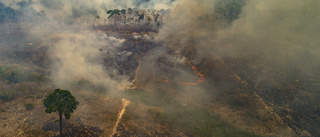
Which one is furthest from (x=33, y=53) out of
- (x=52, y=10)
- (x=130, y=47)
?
(x=52, y=10)

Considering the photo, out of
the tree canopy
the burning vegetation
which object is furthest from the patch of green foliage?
the tree canopy

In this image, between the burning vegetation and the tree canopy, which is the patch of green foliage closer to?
the burning vegetation

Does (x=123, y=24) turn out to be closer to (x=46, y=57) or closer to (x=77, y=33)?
(x=77, y=33)

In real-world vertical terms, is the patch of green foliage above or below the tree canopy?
above

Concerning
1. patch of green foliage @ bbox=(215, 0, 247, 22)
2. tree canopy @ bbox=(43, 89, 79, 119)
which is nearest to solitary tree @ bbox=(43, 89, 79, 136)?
tree canopy @ bbox=(43, 89, 79, 119)

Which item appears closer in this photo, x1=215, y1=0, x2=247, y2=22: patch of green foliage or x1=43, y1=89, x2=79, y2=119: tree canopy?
x1=43, y1=89, x2=79, y2=119: tree canopy

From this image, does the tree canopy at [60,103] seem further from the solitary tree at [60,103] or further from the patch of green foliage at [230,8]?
the patch of green foliage at [230,8]

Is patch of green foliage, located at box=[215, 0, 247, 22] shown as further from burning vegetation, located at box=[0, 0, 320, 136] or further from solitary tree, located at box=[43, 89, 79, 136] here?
solitary tree, located at box=[43, 89, 79, 136]

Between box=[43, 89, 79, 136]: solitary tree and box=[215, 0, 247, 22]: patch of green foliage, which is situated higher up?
box=[215, 0, 247, 22]: patch of green foliage

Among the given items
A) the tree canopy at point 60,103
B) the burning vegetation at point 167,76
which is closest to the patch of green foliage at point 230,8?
the burning vegetation at point 167,76

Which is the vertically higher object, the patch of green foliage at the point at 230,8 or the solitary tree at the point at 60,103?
the patch of green foliage at the point at 230,8

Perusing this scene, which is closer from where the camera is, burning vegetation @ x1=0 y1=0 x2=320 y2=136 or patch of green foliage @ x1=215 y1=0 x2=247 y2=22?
burning vegetation @ x1=0 y1=0 x2=320 y2=136
